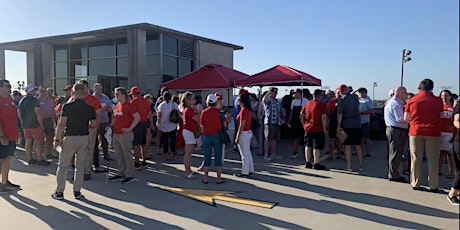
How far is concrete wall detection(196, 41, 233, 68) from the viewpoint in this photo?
779 inches

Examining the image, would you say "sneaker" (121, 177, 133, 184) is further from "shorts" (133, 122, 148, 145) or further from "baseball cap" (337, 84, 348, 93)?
"baseball cap" (337, 84, 348, 93)

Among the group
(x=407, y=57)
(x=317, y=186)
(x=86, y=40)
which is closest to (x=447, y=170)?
(x=317, y=186)

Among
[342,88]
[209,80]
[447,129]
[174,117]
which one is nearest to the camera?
[447,129]

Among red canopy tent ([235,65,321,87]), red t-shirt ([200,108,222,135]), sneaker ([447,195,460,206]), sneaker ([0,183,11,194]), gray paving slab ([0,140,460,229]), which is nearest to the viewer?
gray paving slab ([0,140,460,229])

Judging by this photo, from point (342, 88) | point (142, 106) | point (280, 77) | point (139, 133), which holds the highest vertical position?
point (280, 77)

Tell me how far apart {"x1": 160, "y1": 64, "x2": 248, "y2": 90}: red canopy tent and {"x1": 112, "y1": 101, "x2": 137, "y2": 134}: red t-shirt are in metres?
5.86

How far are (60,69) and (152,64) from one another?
6.90 m

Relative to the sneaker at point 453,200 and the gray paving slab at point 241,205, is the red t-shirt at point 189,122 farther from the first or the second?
the sneaker at point 453,200

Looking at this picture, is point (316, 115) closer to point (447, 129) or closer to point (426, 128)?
point (426, 128)

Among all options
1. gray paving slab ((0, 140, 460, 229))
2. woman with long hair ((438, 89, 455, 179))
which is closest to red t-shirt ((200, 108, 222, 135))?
A: gray paving slab ((0, 140, 460, 229))

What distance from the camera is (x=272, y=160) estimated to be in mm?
8898

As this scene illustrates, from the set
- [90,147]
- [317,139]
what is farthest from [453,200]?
[90,147]

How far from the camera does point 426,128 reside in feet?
18.9

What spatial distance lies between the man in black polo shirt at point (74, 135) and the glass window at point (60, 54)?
17.5 meters
